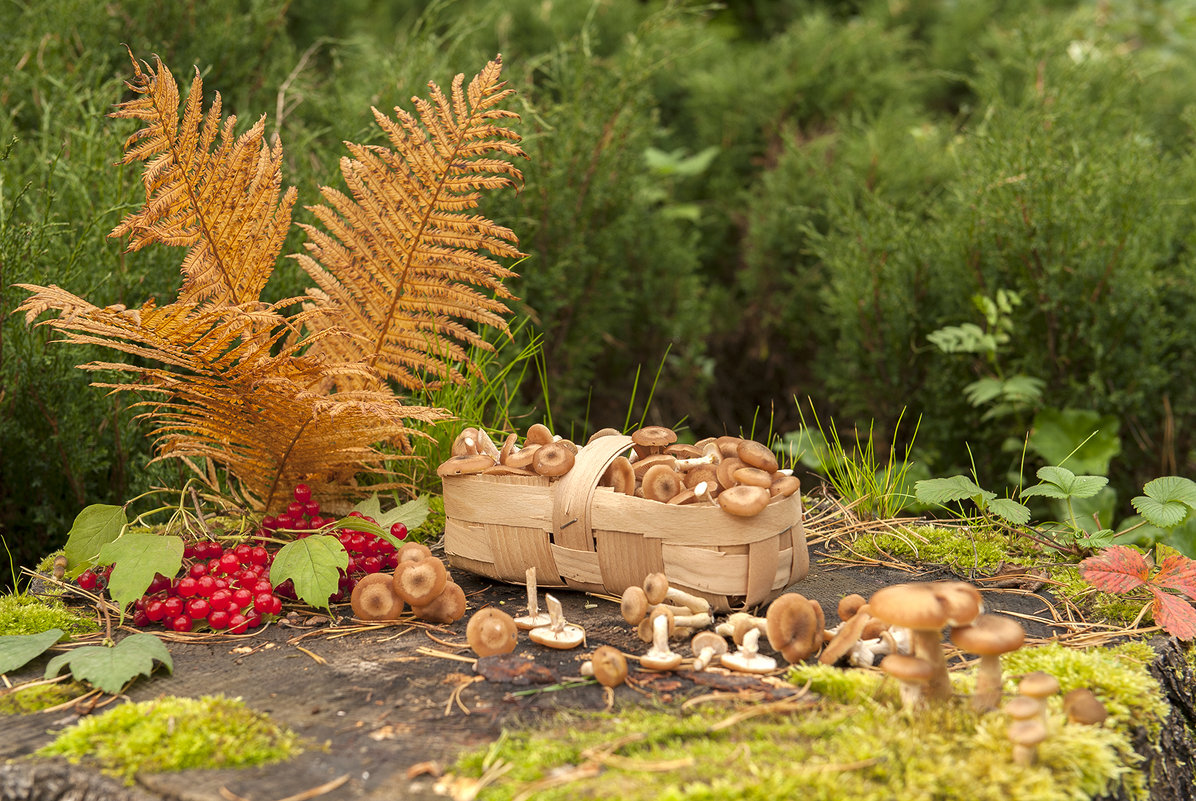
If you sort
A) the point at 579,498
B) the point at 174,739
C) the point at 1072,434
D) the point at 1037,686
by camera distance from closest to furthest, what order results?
the point at 1037,686, the point at 174,739, the point at 579,498, the point at 1072,434

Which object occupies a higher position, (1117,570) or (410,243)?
(410,243)

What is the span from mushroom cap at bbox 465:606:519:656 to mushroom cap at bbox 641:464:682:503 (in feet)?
1.28

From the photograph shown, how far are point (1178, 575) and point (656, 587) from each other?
3.48ft

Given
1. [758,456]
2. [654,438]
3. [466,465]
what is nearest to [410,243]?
[466,465]

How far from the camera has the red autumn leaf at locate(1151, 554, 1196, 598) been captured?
181 centimetres

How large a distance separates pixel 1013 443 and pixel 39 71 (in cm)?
409

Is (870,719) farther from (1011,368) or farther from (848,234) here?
(848,234)

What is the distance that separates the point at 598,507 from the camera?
6.04 ft

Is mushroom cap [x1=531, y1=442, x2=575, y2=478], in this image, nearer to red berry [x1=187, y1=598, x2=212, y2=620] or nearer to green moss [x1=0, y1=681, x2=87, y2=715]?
red berry [x1=187, y1=598, x2=212, y2=620]

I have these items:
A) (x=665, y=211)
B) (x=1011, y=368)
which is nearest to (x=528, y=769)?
(x=1011, y=368)

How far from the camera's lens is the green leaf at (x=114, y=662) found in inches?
60.5

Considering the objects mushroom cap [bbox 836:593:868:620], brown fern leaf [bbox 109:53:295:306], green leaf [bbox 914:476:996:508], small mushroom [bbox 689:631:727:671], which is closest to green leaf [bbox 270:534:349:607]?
brown fern leaf [bbox 109:53:295:306]

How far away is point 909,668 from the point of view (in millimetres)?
1310

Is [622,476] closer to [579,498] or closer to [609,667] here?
[579,498]
